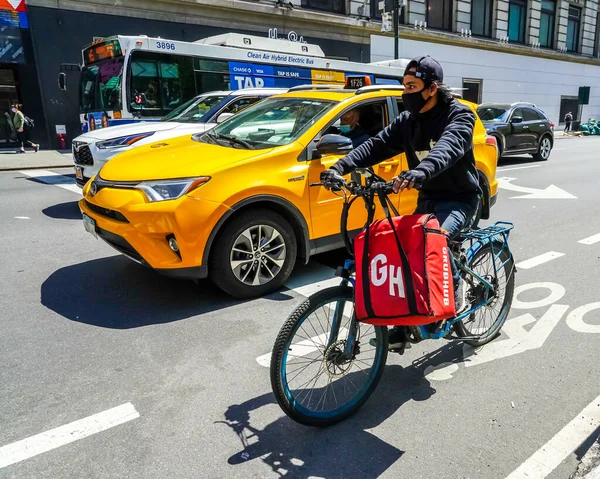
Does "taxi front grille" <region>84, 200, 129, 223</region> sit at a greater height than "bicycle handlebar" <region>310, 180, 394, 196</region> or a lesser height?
lesser

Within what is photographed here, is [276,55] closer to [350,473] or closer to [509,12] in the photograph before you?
[350,473]

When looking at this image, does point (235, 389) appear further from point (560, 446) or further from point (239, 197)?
point (560, 446)

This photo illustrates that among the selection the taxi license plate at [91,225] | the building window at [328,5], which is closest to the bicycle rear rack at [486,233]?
the taxi license plate at [91,225]

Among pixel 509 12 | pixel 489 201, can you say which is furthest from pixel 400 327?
pixel 509 12

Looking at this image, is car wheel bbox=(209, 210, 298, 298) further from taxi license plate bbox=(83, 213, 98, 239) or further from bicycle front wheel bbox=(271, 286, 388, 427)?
bicycle front wheel bbox=(271, 286, 388, 427)

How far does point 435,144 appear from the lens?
2.94 m

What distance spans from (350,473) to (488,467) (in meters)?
0.68

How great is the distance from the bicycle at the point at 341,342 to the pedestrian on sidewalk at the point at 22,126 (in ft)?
55.6

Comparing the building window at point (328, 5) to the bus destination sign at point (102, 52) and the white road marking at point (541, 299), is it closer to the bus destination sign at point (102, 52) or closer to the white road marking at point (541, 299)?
the bus destination sign at point (102, 52)

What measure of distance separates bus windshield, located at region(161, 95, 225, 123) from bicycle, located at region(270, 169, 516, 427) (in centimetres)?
701

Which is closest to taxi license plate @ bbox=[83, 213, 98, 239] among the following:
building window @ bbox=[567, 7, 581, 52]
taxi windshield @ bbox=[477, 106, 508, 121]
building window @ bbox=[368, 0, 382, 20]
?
taxi windshield @ bbox=[477, 106, 508, 121]

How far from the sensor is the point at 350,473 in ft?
8.16

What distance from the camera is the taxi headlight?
414cm

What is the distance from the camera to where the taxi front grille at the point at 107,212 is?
13.9 feet
